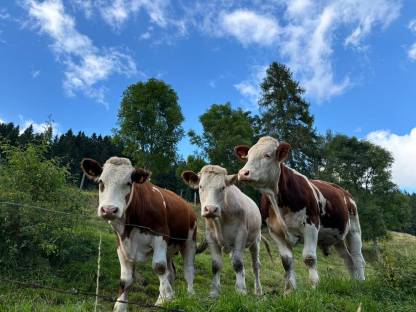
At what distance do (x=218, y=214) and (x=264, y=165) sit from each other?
121cm

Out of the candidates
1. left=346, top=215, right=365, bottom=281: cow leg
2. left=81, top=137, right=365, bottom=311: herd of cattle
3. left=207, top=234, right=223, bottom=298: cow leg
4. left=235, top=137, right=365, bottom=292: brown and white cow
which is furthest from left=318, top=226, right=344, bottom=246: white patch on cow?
left=207, top=234, right=223, bottom=298: cow leg

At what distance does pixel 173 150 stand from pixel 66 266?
30912 millimetres

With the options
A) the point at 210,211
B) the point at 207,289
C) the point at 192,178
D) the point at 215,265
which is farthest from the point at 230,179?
the point at 207,289

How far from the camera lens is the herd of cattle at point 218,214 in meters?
7.04

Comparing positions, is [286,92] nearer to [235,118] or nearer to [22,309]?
[235,118]

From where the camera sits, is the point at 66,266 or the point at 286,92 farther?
the point at 286,92

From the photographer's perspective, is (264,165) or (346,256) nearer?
(264,165)

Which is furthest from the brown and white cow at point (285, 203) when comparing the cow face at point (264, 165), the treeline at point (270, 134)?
the treeline at point (270, 134)

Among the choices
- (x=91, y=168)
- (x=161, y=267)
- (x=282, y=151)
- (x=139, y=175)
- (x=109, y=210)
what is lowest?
(x=161, y=267)

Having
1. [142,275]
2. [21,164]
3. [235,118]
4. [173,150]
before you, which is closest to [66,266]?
[142,275]

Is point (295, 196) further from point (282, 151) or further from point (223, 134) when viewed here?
point (223, 134)

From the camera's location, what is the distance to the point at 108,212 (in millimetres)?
6168

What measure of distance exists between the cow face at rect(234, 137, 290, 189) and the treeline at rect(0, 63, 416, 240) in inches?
1088

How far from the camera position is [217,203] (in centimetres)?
782
